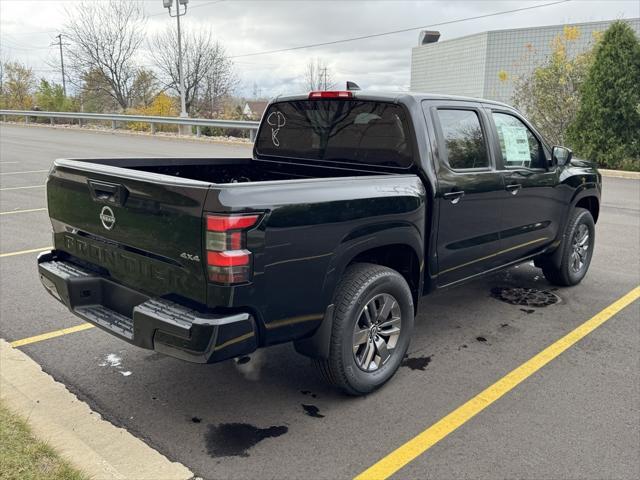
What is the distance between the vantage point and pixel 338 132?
4.35 metres

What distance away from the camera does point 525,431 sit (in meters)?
3.25

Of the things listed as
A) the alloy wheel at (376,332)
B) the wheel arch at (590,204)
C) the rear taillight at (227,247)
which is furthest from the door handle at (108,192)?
the wheel arch at (590,204)

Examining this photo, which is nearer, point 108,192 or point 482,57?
point 108,192

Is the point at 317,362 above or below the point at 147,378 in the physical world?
above

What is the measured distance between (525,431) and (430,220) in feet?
4.81

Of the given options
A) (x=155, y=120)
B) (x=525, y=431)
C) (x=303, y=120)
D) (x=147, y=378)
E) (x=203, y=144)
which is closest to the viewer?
(x=525, y=431)

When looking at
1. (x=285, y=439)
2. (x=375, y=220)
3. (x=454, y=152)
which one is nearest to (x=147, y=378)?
(x=285, y=439)

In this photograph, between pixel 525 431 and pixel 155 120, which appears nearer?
Answer: pixel 525 431

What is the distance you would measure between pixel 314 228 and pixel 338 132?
1.46 metres

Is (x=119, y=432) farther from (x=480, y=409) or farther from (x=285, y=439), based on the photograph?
(x=480, y=409)

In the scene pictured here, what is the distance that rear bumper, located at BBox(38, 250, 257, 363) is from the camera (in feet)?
9.18

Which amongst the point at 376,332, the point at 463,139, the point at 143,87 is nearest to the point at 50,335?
the point at 376,332

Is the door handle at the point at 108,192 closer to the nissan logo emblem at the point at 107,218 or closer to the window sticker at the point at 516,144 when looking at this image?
the nissan logo emblem at the point at 107,218

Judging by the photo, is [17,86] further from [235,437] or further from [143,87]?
[235,437]
